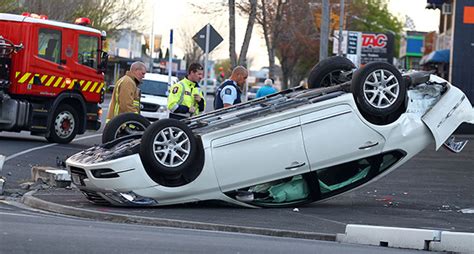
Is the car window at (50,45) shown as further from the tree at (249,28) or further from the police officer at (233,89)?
the police officer at (233,89)

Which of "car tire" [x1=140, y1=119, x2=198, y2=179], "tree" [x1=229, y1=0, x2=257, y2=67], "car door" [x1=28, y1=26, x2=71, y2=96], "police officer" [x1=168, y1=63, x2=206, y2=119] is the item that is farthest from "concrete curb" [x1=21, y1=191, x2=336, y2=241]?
"tree" [x1=229, y1=0, x2=257, y2=67]

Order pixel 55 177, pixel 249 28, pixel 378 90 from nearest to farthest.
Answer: pixel 378 90 → pixel 55 177 → pixel 249 28

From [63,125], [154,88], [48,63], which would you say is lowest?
[63,125]

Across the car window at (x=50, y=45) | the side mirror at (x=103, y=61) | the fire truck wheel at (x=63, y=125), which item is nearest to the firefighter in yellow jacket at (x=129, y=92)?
the car window at (x=50, y=45)

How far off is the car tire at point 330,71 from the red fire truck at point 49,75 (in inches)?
401

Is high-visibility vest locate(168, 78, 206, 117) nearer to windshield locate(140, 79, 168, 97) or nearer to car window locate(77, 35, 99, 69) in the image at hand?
car window locate(77, 35, 99, 69)

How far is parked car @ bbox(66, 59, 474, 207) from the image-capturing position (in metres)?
12.4

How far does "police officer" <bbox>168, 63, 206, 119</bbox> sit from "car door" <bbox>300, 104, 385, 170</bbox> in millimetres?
3553

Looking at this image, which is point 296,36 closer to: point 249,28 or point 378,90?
point 249,28

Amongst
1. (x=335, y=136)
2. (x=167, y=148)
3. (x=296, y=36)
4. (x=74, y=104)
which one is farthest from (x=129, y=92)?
(x=296, y=36)

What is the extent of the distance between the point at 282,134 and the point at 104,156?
78.8 inches

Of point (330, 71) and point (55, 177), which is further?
point (55, 177)

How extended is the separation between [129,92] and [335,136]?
3827 mm

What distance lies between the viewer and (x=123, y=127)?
1386 cm
